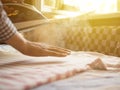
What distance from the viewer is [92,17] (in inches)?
77.7

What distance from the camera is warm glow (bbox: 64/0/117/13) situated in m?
2.08

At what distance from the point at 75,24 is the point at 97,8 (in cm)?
26

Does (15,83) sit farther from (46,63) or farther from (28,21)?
(28,21)

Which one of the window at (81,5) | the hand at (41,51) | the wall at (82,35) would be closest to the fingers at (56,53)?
the hand at (41,51)

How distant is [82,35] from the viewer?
1996 mm

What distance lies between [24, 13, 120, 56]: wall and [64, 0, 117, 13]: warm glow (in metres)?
0.18

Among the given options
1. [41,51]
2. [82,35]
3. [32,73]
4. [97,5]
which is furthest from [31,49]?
[97,5]

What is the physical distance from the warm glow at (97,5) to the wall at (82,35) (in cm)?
18

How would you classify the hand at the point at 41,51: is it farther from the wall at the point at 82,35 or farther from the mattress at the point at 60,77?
the wall at the point at 82,35

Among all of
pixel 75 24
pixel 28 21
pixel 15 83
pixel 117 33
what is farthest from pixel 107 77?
pixel 75 24

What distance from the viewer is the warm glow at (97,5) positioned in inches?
81.7

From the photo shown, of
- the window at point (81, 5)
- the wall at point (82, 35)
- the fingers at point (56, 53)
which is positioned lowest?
the wall at point (82, 35)

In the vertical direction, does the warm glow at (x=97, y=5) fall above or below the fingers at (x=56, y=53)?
above

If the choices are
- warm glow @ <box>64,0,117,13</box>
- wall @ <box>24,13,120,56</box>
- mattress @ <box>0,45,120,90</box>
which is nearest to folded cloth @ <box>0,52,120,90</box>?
mattress @ <box>0,45,120,90</box>
